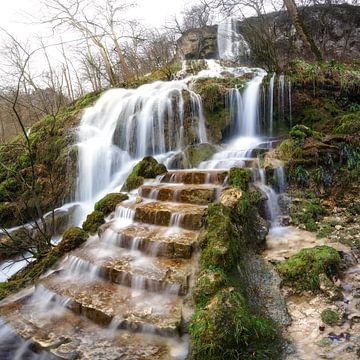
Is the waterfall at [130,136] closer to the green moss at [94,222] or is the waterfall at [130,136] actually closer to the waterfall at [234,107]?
the waterfall at [234,107]

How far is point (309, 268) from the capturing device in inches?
144

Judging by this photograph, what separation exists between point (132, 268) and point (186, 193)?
1779 millimetres

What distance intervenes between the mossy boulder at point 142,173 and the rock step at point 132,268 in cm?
215

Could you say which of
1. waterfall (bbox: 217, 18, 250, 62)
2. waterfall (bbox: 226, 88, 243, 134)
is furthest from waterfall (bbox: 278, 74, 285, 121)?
waterfall (bbox: 217, 18, 250, 62)

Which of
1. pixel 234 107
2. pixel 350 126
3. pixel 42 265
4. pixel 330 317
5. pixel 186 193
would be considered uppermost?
pixel 234 107

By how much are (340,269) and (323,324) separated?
Answer: 1005 millimetres

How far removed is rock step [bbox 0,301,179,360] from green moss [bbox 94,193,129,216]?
7.66ft

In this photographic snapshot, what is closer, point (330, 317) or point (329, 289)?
point (330, 317)

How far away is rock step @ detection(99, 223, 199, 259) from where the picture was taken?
14.1ft

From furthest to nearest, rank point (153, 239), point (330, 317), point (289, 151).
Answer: point (289, 151) → point (153, 239) → point (330, 317)

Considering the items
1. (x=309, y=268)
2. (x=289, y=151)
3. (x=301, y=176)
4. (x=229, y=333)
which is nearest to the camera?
(x=229, y=333)

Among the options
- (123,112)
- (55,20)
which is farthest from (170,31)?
(123,112)

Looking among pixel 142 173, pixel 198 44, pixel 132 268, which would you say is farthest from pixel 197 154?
pixel 198 44

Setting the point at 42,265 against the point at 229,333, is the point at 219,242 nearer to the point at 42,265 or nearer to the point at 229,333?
the point at 229,333
